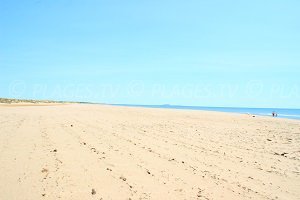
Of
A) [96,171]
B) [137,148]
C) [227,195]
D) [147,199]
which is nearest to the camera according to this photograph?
[147,199]

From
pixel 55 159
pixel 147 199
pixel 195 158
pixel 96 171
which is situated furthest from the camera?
pixel 195 158

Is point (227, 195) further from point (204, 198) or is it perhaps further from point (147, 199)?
point (147, 199)

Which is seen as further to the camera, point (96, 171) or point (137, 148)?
point (137, 148)

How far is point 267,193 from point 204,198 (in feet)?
4.34

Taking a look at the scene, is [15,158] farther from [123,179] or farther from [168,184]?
[168,184]

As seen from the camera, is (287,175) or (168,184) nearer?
(168,184)

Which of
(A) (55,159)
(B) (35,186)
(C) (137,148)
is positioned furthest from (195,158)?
(B) (35,186)

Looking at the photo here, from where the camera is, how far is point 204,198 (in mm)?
5031

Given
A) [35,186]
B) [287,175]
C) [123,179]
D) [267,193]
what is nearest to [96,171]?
[123,179]

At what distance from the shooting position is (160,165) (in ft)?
23.4

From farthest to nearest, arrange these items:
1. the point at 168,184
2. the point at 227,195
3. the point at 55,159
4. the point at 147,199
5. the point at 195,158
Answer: the point at 195,158 < the point at 55,159 < the point at 168,184 < the point at 227,195 < the point at 147,199

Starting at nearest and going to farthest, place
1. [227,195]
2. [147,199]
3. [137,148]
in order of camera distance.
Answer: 1. [147,199]
2. [227,195]
3. [137,148]

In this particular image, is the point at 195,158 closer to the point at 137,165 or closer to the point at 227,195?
the point at 137,165

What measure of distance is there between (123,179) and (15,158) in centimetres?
322
